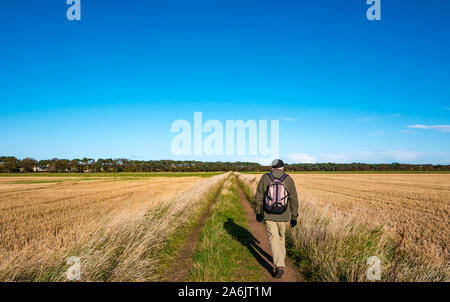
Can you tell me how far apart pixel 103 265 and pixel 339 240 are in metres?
5.34

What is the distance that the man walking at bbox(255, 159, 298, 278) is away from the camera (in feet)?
16.6

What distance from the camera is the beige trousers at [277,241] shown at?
5113 millimetres

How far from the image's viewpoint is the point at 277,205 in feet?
16.7

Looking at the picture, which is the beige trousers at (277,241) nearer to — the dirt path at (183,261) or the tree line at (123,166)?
the dirt path at (183,261)

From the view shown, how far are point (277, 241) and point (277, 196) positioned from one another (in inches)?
40.7

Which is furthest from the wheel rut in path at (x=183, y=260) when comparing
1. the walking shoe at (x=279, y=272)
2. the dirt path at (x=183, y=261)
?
the walking shoe at (x=279, y=272)

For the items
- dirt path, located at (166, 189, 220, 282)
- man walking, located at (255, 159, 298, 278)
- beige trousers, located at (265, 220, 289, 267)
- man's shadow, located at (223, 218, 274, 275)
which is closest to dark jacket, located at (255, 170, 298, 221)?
Answer: man walking, located at (255, 159, 298, 278)

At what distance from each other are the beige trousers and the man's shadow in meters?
0.49

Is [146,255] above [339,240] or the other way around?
the other way around

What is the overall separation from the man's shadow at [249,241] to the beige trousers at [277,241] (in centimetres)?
49
